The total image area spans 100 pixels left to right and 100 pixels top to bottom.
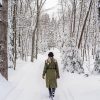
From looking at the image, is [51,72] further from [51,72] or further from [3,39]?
[3,39]

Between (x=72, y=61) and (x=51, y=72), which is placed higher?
(x=51, y=72)

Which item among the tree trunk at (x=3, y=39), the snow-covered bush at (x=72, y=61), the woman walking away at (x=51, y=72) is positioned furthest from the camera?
the snow-covered bush at (x=72, y=61)

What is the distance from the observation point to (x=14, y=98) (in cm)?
1166

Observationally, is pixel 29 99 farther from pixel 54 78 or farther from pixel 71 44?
pixel 71 44

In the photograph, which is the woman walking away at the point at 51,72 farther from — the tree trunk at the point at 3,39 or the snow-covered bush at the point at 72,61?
the snow-covered bush at the point at 72,61

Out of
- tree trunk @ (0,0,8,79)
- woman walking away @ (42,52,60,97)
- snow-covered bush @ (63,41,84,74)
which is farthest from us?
snow-covered bush @ (63,41,84,74)

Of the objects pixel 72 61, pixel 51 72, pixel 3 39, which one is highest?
pixel 3 39

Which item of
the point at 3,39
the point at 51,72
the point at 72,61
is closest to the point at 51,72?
the point at 51,72

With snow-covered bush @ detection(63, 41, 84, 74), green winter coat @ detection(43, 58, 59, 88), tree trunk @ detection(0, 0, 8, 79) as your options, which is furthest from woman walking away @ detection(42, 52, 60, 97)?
snow-covered bush @ detection(63, 41, 84, 74)

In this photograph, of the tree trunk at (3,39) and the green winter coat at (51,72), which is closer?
the green winter coat at (51,72)

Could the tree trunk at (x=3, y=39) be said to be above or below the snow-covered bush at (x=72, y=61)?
above

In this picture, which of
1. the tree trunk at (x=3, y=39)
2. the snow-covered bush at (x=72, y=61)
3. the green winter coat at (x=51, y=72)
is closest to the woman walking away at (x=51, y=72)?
→ the green winter coat at (x=51, y=72)

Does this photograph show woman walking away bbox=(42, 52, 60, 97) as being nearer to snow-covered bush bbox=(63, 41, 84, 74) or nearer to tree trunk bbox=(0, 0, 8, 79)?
tree trunk bbox=(0, 0, 8, 79)

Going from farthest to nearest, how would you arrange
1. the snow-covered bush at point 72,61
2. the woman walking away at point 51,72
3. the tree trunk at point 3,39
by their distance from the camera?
the snow-covered bush at point 72,61, the tree trunk at point 3,39, the woman walking away at point 51,72
